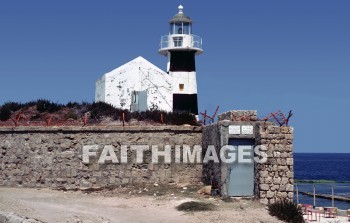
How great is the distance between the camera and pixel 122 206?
18453 mm

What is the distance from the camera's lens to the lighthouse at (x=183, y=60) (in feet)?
108

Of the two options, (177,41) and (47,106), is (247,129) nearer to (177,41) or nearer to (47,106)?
(47,106)

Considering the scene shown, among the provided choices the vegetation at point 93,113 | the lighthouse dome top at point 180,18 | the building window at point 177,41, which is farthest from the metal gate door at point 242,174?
the lighthouse dome top at point 180,18

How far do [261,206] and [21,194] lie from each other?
9351mm

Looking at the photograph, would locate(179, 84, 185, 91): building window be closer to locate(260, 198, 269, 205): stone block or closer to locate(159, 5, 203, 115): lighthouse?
locate(159, 5, 203, 115): lighthouse

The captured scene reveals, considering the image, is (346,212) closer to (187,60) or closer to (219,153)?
(219,153)

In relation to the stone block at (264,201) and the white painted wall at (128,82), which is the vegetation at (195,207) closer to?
the stone block at (264,201)

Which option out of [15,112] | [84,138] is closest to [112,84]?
[15,112]

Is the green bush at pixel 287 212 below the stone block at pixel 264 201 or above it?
below

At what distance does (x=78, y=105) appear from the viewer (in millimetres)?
28391

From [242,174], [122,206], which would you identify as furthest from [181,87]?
[122,206]

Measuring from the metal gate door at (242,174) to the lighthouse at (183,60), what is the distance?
13.6 metres

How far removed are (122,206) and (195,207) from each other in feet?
8.93

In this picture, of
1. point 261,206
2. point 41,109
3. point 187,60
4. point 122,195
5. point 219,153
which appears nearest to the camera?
point 261,206
